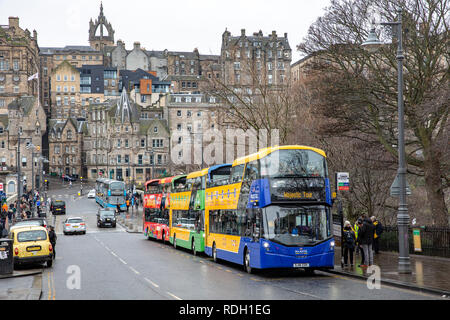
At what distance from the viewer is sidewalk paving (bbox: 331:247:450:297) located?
58.9ft

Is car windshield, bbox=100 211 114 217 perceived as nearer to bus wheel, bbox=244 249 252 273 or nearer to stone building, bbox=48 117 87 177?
bus wheel, bbox=244 249 252 273

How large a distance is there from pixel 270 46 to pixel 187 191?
11541 cm

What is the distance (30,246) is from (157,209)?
18.4 meters

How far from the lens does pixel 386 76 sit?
2953cm

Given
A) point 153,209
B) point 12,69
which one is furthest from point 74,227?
point 12,69

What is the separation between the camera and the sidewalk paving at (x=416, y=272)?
707 inches

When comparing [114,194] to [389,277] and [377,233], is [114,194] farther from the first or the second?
[389,277]

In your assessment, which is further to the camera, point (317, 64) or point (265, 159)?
point (317, 64)

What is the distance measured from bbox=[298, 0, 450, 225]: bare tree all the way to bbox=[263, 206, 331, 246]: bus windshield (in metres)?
7.67

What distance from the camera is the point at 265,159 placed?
2217 centimetres

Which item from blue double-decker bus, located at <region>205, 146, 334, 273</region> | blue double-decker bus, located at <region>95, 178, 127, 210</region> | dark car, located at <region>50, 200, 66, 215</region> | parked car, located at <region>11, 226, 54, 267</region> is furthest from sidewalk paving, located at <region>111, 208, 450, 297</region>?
dark car, located at <region>50, 200, 66, 215</region>
